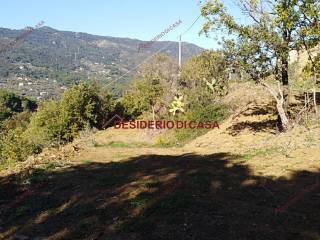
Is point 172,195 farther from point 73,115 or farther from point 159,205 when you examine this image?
point 73,115

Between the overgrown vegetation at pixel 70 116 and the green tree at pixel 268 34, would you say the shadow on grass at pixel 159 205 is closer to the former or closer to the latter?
the green tree at pixel 268 34

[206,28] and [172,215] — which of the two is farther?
[206,28]

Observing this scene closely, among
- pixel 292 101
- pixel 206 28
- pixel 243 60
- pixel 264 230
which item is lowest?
pixel 264 230

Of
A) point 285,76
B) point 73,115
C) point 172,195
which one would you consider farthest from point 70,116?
point 172,195

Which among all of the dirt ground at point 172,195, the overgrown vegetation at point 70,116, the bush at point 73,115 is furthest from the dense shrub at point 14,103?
the dirt ground at point 172,195

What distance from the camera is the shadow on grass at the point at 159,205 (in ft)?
34.9

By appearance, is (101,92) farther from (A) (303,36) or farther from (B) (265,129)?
(A) (303,36)

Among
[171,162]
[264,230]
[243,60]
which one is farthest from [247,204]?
[243,60]

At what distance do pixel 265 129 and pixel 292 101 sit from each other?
7.21 m

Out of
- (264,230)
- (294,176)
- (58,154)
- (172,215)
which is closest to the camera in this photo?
(264,230)

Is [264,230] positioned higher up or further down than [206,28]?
further down

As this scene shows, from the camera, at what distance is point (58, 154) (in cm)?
2266

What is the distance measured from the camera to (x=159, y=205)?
1250 cm

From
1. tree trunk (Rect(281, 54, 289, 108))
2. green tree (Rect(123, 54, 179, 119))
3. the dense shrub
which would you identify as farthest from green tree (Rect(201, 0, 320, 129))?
the dense shrub
